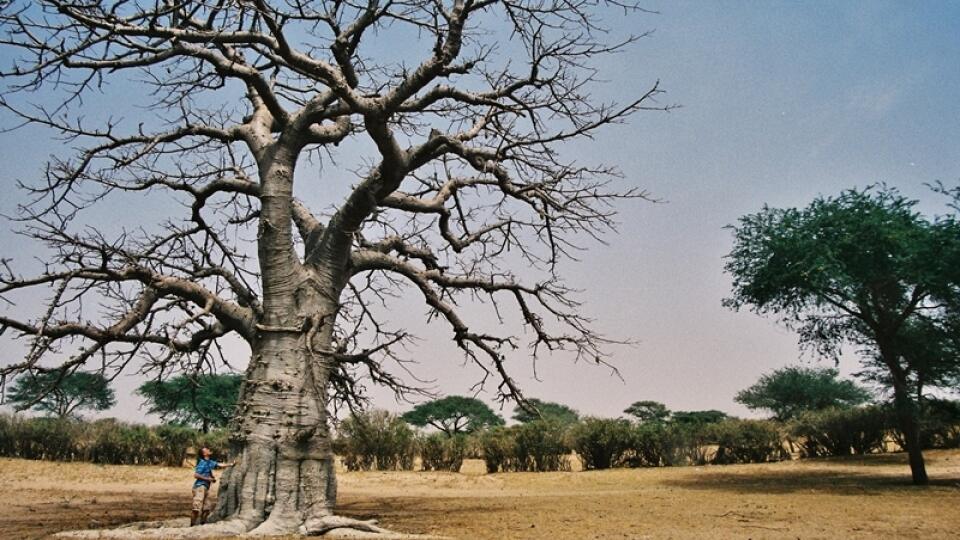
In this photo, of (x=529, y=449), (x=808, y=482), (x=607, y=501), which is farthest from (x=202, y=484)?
(x=529, y=449)

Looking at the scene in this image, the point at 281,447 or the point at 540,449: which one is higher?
the point at 281,447

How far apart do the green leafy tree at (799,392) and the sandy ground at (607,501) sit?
16.4 meters

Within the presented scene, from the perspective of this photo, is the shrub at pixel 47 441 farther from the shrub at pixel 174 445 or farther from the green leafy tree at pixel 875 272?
the green leafy tree at pixel 875 272

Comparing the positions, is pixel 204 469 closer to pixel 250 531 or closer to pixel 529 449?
pixel 250 531

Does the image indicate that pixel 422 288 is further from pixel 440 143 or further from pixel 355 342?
pixel 440 143

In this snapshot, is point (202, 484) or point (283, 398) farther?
point (202, 484)

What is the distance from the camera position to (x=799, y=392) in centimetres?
3338

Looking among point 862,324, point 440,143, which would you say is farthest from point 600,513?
point 862,324

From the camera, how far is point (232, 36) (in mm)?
5895

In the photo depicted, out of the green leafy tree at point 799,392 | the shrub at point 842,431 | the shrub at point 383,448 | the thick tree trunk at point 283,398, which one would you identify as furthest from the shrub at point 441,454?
the green leafy tree at point 799,392

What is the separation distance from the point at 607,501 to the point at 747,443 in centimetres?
1095

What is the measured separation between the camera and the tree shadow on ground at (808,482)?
11312mm

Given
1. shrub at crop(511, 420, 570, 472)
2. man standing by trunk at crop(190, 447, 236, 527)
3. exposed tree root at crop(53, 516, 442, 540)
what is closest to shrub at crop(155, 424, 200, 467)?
shrub at crop(511, 420, 570, 472)

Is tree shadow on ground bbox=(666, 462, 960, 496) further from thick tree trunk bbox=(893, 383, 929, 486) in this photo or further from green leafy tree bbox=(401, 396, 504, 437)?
green leafy tree bbox=(401, 396, 504, 437)
